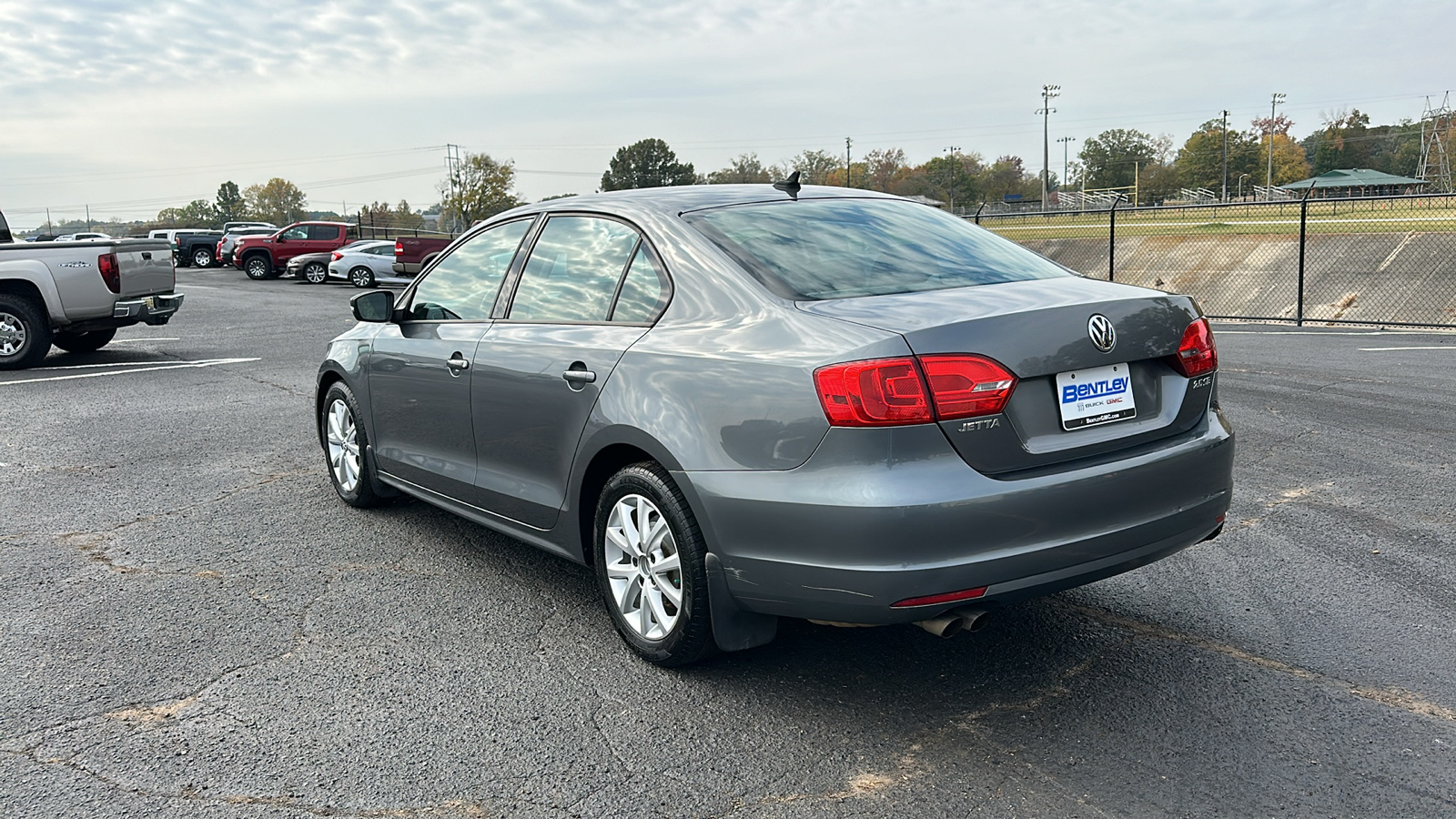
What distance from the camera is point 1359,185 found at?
8056 centimetres

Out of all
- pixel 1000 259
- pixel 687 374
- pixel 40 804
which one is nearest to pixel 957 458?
pixel 687 374

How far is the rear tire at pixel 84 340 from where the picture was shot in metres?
14.7

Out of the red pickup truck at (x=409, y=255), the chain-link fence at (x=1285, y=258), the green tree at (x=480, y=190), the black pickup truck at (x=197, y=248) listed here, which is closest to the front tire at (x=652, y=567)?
the chain-link fence at (x=1285, y=258)

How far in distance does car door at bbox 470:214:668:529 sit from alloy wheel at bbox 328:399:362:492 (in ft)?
5.36

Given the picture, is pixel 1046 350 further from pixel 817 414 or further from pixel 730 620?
pixel 730 620

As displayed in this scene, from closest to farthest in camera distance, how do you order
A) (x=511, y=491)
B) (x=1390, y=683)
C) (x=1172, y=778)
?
(x=1172, y=778) < (x=1390, y=683) < (x=511, y=491)

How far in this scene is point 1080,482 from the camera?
323 cm

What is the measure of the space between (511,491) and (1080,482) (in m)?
2.26

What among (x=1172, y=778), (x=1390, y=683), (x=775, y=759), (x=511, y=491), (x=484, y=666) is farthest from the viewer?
(x=511, y=491)

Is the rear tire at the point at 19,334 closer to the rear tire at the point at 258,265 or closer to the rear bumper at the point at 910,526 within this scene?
the rear bumper at the point at 910,526

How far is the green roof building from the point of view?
Answer: 262 ft

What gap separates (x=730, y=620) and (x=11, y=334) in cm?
1256

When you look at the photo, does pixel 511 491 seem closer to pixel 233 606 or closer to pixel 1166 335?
pixel 233 606

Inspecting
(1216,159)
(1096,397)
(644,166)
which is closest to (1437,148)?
(1216,159)
